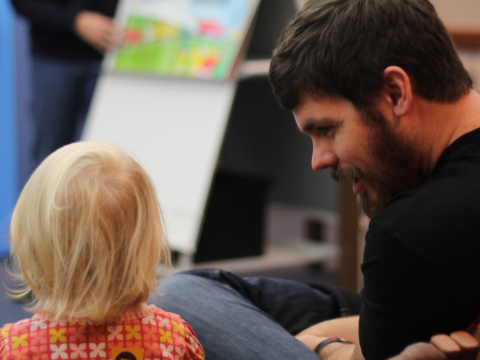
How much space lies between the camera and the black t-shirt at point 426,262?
2.31 feet

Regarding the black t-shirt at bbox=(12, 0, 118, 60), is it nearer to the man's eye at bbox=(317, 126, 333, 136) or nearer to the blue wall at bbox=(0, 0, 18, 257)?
the blue wall at bbox=(0, 0, 18, 257)

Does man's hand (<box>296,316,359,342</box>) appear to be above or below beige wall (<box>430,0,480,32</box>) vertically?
below

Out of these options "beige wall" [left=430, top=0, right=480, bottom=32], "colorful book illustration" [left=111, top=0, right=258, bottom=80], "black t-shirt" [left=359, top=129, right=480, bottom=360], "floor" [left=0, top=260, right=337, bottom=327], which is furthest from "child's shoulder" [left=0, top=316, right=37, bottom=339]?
"beige wall" [left=430, top=0, right=480, bottom=32]

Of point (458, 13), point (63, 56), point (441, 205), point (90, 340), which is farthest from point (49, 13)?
point (441, 205)

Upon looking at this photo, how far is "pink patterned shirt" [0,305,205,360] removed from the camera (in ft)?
2.49

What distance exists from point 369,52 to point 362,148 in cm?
16

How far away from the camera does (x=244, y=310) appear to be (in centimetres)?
101

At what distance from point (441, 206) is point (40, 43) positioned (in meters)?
2.01

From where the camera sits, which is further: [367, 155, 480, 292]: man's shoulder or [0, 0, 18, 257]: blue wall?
[0, 0, 18, 257]: blue wall

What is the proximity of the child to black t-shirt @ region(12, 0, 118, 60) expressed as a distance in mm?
1592

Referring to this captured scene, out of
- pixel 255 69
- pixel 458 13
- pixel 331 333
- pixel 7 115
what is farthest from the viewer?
pixel 7 115

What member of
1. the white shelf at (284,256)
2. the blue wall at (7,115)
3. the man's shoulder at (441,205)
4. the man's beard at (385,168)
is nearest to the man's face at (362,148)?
the man's beard at (385,168)

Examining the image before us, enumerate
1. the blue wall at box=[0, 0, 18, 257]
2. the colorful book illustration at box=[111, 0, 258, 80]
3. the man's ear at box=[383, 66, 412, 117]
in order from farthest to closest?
1. the blue wall at box=[0, 0, 18, 257]
2. the colorful book illustration at box=[111, 0, 258, 80]
3. the man's ear at box=[383, 66, 412, 117]

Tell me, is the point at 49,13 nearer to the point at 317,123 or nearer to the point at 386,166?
the point at 317,123
